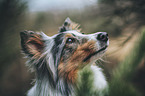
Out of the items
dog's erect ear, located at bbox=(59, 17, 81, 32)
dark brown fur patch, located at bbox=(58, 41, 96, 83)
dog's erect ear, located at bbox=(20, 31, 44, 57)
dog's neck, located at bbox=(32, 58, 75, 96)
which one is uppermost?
dog's erect ear, located at bbox=(59, 17, 81, 32)

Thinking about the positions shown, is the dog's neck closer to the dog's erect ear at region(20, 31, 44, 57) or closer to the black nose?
the dog's erect ear at region(20, 31, 44, 57)

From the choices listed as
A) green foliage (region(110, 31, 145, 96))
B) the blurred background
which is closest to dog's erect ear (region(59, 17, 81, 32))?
the blurred background

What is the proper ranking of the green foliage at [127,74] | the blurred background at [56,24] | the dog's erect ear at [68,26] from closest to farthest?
1. the green foliage at [127,74]
2. the blurred background at [56,24]
3. the dog's erect ear at [68,26]

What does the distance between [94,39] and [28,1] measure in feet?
0.85

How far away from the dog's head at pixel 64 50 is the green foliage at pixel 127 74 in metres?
0.34

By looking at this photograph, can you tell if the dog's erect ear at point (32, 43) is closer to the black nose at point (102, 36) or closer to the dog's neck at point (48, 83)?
the dog's neck at point (48, 83)

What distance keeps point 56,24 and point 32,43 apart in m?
0.22

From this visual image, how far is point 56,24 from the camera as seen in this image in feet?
2.27

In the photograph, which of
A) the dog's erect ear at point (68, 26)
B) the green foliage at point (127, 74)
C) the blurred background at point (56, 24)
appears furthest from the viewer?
the dog's erect ear at point (68, 26)

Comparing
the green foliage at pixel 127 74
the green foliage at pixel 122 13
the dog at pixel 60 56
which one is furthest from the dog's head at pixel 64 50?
the green foliage at pixel 127 74

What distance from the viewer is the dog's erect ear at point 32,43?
0.49 metres

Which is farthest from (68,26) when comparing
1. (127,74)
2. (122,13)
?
(127,74)

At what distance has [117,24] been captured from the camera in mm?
581

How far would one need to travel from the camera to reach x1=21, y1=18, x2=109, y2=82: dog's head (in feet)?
1.63
